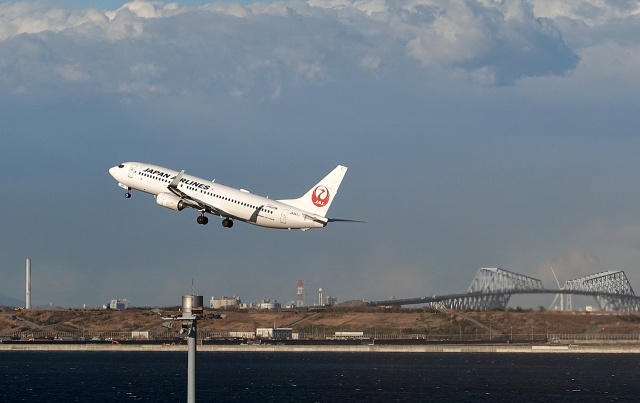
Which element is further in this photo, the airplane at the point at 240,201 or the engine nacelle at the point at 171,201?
the engine nacelle at the point at 171,201

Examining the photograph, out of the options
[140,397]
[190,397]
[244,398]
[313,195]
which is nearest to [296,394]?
[244,398]

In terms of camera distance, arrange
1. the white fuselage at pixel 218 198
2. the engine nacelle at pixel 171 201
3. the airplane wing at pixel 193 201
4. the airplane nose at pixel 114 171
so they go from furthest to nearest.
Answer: the airplane nose at pixel 114 171
the engine nacelle at pixel 171 201
the airplane wing at pixel 193 201
the white fuselage at pixel 218 198

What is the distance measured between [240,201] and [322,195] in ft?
36.6

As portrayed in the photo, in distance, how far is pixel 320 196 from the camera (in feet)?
552

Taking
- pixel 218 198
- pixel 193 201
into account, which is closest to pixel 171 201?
pixel 193 201

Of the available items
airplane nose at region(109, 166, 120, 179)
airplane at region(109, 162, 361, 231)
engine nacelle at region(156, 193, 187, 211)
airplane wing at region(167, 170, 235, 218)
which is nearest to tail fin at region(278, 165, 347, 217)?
airplane at region(109, 162, 361, 231)

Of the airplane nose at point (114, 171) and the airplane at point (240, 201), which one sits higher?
the airplane nose at point (114, 171)

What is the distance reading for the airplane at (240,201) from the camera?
162 meters

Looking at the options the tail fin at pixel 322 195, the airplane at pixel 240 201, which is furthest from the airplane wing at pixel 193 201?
the tail fin at pixel 322 195

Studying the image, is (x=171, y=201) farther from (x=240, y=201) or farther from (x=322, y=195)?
(x=322, y=195)

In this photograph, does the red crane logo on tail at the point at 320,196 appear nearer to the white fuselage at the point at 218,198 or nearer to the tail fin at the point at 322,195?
the tail fin at the point at 322,195

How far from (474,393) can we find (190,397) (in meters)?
117

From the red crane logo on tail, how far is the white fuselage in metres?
3.60

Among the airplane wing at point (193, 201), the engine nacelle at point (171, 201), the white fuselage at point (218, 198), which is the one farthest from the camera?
the engine nacelle at point (171, 201)
